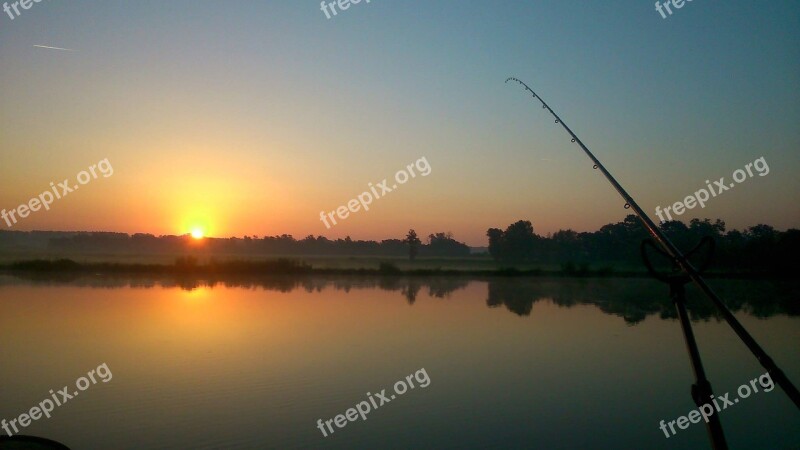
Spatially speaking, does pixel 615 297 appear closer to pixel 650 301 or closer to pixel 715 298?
pixel 650 301

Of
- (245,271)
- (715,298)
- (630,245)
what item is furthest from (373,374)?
(630,245)

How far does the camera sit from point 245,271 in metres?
36.4

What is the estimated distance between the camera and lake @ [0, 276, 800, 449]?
650cm

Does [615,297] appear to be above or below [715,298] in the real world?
below

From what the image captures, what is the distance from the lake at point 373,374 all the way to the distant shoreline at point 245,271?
16.4 m

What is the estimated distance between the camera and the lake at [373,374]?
21.3ft

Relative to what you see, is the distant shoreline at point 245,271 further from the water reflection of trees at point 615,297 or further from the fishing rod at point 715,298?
the fishing rod at point 715,298

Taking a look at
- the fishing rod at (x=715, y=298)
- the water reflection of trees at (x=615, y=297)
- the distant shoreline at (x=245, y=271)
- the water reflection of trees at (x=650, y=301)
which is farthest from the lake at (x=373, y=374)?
the distant shoreline at (x=245, y=271)

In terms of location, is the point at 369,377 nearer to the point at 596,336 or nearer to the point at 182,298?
the point at 596,336

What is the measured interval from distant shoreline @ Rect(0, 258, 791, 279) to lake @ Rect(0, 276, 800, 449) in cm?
1636

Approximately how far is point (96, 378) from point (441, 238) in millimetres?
76128

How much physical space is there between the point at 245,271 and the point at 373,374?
28820 mm

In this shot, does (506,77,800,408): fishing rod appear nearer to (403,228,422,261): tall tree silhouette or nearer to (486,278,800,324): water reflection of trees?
(486,278,800,324): water reflection of trees

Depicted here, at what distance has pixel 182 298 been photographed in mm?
20516
